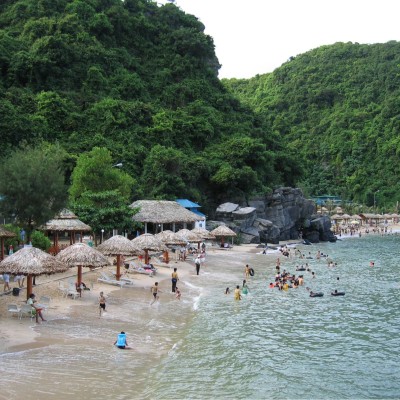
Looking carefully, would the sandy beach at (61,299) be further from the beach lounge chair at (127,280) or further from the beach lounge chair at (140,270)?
the beach lounge chair at (140,270)

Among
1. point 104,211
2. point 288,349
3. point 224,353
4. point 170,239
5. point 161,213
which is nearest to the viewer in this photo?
point 224,353

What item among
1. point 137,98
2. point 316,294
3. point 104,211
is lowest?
point 316,294

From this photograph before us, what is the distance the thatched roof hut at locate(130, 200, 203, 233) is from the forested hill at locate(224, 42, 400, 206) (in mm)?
64137

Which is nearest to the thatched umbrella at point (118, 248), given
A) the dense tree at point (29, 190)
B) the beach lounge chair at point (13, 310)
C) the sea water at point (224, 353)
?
the dense tree at point (29, 190)

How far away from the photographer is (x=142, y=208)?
3969cm

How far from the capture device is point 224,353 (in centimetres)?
1474

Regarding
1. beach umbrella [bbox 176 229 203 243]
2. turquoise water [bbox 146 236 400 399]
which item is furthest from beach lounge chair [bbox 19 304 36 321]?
beach umbrella [bbox 176 229 203 243]

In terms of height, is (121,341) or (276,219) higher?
(276,219)

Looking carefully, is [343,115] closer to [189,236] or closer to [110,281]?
[189,236]

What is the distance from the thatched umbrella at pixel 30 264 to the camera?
16.4 meters

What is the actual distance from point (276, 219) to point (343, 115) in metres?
70.9

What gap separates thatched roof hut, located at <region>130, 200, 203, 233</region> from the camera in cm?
3878

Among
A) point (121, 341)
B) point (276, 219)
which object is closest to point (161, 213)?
point (276, 219)

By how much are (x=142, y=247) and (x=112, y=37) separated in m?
52.6
